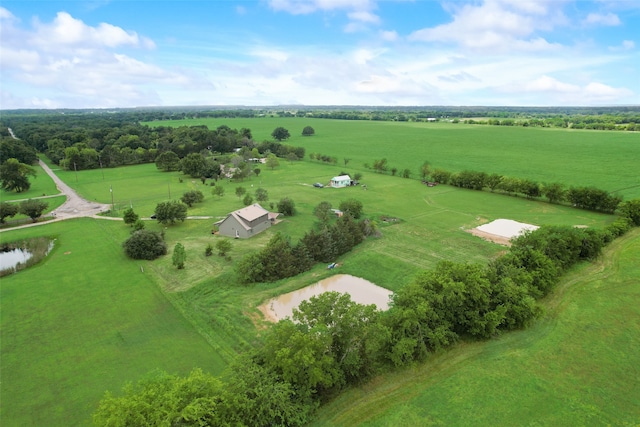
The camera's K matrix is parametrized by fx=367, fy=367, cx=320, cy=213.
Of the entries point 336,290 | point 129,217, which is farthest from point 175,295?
point 129,217

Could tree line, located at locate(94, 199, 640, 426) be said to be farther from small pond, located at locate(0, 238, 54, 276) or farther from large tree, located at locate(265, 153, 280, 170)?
large tree, located at locate(265, 153, 280, 170)

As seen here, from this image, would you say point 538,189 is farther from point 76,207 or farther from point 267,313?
point 76,207

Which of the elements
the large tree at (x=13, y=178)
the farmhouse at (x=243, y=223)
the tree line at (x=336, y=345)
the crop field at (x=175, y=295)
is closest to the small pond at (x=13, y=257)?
the crop field at (x=175, y=295)

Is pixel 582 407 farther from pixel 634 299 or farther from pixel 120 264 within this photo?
pixel 120 264

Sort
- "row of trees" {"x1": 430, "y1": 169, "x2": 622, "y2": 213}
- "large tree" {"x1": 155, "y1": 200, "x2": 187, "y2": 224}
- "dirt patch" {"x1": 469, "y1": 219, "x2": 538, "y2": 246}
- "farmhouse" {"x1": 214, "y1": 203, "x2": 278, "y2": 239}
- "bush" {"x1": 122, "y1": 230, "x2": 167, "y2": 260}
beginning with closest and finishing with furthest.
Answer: "bush" {"x1": 122, "y1": 230, "x2": 167, "y2": 260}, "dirt patch" {"x1": 469, "y1": 219, "x2": 538, "y2": 246}, "farmhouse" {"x1": 214, "y1": 203, "x2": 278, "y2": 239}, "large tree" {"x1": 155, "y1": 200, "x2": 187, "y2": 224}, "row of trees" {"x1": 430, "y1": 169, "x2": 622, "y2": 213}

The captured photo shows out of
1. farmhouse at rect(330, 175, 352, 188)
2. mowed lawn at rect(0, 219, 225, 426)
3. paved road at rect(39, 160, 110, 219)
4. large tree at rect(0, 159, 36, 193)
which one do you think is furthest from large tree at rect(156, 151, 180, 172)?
mowed lawn at rect(0, 219, 225, 426)

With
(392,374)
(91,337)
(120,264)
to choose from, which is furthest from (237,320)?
(120,264)
